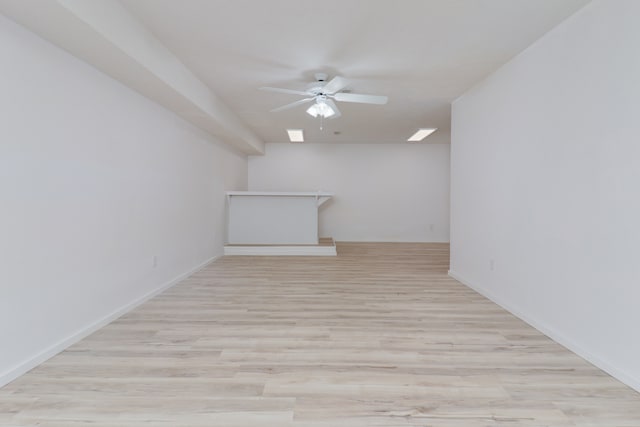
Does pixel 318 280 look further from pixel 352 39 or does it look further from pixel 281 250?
A: pixel 352 39

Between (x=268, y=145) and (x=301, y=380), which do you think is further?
(x=268, y=145)

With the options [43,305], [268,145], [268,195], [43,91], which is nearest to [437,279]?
[268,195]

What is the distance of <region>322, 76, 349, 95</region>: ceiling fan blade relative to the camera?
2913 mm

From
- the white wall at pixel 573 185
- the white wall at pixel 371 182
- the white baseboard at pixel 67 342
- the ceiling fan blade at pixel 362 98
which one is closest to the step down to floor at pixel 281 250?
the white wall at pixel 371 182

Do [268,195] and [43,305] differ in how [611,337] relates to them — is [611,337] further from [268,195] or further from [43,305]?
[268,195]

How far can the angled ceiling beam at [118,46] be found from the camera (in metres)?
1.70

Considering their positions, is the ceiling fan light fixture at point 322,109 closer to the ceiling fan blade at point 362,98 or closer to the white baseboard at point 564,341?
the ceiling fan blade at point 362,98

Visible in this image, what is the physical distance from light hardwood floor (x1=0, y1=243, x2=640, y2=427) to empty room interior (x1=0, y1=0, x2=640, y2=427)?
0.01 m

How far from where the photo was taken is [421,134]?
625 centimetres

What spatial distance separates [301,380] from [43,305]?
5.30 feet

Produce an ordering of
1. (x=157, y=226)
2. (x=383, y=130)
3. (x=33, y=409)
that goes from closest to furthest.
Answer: (x=33, y=409), (x=157, y=226), (x=383, y=130)

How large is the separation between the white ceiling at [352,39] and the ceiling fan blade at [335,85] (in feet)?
0.50

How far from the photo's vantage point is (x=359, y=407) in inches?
60.2

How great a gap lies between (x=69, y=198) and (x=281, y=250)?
3.86 m
